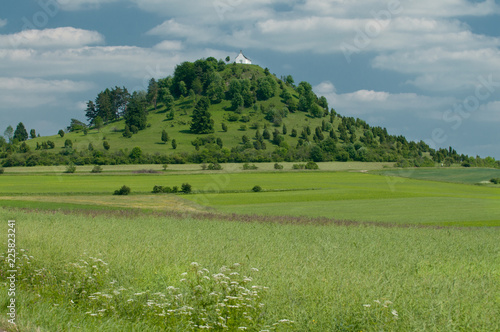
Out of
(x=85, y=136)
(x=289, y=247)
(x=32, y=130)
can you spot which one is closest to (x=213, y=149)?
(x=85, y=136)

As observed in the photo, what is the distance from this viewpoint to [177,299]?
9.55 m

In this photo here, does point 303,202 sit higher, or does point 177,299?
point 177,299

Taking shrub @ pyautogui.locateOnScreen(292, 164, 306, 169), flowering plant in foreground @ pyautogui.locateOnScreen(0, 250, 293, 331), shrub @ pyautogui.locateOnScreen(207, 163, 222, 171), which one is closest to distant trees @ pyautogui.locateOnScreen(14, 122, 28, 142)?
shrub @ pyautogui.locateOnScreen(207, 163, 222, 171)

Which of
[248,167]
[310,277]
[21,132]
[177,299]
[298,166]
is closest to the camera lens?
Answer: [177,299]

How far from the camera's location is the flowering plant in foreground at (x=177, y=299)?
891 cm

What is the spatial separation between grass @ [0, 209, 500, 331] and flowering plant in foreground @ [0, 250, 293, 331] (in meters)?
0.16

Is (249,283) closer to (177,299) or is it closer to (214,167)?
(177,299)

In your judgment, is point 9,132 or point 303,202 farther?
point 9,132

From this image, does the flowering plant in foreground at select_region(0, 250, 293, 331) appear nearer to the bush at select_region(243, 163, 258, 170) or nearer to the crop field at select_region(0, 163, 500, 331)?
the crop field at select_region(0, 163, 500, 331)

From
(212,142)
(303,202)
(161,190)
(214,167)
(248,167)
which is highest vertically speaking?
(212,142)

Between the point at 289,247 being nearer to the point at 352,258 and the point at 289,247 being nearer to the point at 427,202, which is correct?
the point at 352,258

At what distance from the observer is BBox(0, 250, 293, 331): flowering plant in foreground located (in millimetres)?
8907

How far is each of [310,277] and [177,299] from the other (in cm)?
334

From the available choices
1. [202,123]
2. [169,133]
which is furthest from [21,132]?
[202,123]
